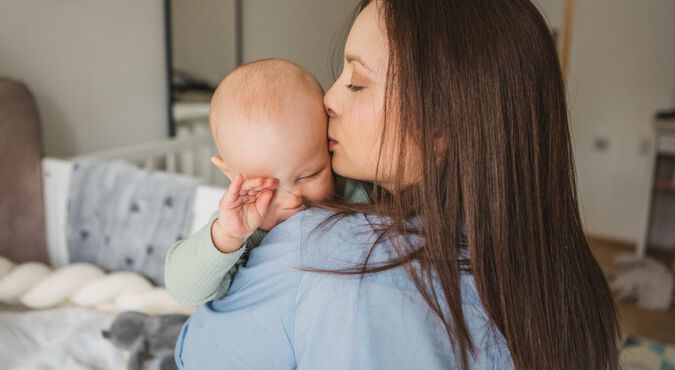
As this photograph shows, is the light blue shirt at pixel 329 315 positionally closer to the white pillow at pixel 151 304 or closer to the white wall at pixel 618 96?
the white pillow at pixel 151 304

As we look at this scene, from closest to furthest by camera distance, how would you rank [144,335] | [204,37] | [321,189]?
[321,189]
[144,335]
[204,37]

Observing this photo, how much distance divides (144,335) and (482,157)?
30.0 inches

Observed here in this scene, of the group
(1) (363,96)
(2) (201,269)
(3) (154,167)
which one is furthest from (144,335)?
(3) (154,167)

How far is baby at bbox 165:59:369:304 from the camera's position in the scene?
67 centimetres

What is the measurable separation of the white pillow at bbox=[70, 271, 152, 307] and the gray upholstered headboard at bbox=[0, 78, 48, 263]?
303 mm

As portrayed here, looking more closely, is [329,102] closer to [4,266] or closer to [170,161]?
[4,266]

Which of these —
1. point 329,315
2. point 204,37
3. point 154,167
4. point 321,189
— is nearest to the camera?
point 329,315

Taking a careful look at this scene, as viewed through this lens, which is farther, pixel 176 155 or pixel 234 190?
pixel 176 155

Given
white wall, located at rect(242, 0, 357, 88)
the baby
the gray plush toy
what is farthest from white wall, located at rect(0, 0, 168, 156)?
the baby

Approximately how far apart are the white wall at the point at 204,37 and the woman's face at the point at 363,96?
4.95ft

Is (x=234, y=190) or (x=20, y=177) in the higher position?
(x=234, y=190)

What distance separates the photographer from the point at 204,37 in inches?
85.1

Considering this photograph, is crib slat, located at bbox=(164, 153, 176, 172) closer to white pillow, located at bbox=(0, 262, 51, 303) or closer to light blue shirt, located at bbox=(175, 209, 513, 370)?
white pillow, located at bbox=(0, 262, 51, 303)

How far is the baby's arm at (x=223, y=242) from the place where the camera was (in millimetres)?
658
